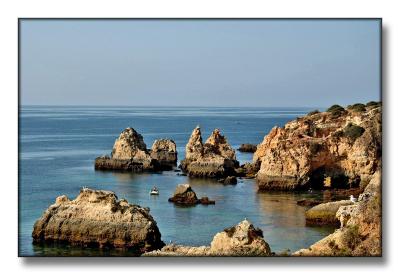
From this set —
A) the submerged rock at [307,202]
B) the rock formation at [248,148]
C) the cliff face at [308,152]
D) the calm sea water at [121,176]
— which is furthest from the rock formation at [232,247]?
the rock formation at [248,148]

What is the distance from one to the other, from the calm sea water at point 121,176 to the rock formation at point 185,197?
14 centimetres

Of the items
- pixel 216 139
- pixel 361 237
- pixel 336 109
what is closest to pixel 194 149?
pixel 216 139

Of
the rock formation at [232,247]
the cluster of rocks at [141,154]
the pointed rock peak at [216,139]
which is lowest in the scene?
the rock formation at [232,247]

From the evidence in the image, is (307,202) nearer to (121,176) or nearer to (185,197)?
(185,197)

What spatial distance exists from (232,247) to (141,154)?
31.1 ft

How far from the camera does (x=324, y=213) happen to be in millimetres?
11969

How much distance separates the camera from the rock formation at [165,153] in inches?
607

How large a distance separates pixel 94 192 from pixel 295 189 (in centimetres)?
647

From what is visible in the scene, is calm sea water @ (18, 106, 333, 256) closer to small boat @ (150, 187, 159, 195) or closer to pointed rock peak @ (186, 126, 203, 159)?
small boat @ (150, 187, 159, 195)

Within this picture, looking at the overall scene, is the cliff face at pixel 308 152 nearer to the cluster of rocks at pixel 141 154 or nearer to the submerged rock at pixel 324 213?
the cluster of rocks at pixel 141 154

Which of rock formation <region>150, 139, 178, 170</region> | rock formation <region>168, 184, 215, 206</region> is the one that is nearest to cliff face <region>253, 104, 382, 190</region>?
rock formation <region>150, 139, 178, 170</region>
